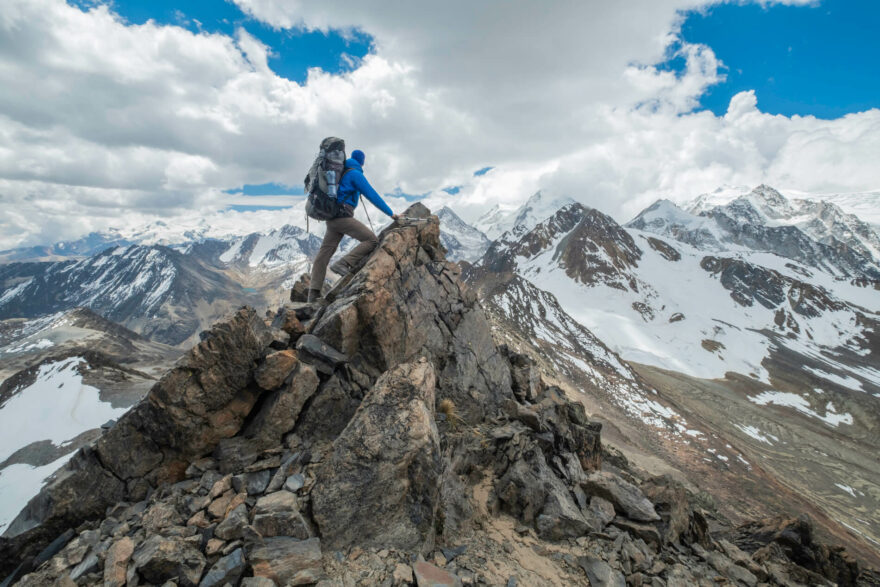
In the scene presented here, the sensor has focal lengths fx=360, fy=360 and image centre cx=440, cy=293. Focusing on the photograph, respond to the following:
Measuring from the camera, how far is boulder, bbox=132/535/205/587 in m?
5.46

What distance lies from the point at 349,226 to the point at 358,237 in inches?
24.3

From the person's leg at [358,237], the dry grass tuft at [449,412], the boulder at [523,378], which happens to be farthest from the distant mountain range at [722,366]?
the boulder at [523,378]

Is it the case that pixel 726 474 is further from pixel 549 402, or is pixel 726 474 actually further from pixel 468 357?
pixel 468 357

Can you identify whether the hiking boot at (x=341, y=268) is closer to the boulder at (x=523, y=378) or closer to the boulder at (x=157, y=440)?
the boulder at (x=157, y=440)

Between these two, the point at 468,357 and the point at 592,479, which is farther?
the point at 468,357

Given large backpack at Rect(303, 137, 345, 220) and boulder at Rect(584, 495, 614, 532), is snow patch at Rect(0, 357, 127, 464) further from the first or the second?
boulder at Rect(584, 495, 614, 532)

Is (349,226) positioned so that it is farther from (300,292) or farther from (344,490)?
(344,490)

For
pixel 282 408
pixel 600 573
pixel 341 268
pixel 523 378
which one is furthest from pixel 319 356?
pixel 523 378

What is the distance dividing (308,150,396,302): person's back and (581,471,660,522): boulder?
10.4 metres

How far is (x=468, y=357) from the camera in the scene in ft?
45.6

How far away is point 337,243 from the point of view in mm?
12430

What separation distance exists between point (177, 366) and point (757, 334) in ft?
711

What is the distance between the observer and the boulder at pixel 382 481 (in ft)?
21.8

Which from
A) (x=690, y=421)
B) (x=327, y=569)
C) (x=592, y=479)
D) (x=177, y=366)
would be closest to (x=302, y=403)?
(x=177, y=366)
